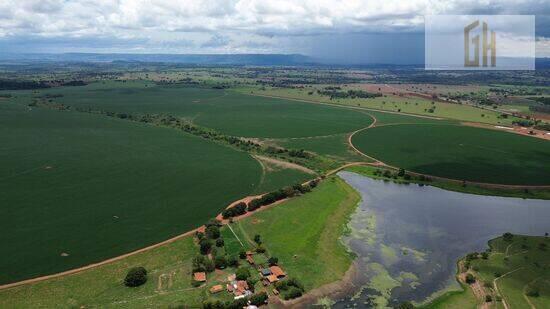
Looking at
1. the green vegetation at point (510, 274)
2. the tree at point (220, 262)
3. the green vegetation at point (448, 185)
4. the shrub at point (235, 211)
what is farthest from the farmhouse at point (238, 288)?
the green vegetation at point (448, 185)

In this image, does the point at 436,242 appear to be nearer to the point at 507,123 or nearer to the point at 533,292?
the point at 533,292

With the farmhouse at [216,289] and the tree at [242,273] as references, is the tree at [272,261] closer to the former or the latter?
the tree at [242,273]

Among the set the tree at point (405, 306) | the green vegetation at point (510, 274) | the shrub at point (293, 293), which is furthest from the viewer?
the green vegetation at point (510, 274)

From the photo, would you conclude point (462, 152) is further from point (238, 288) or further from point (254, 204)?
point (238, 288)

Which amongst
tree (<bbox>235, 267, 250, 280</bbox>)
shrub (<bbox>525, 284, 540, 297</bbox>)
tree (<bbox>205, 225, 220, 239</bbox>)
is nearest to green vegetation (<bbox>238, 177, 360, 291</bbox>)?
tree (<bbox>205, 225, 220, 239</bbox>)

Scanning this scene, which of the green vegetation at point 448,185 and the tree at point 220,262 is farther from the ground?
the green vegetation at point 448,185

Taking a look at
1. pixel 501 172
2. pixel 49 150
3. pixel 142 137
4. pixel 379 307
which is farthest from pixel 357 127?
pixel 379 307

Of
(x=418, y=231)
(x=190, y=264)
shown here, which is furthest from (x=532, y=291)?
(x=190, y=264)
